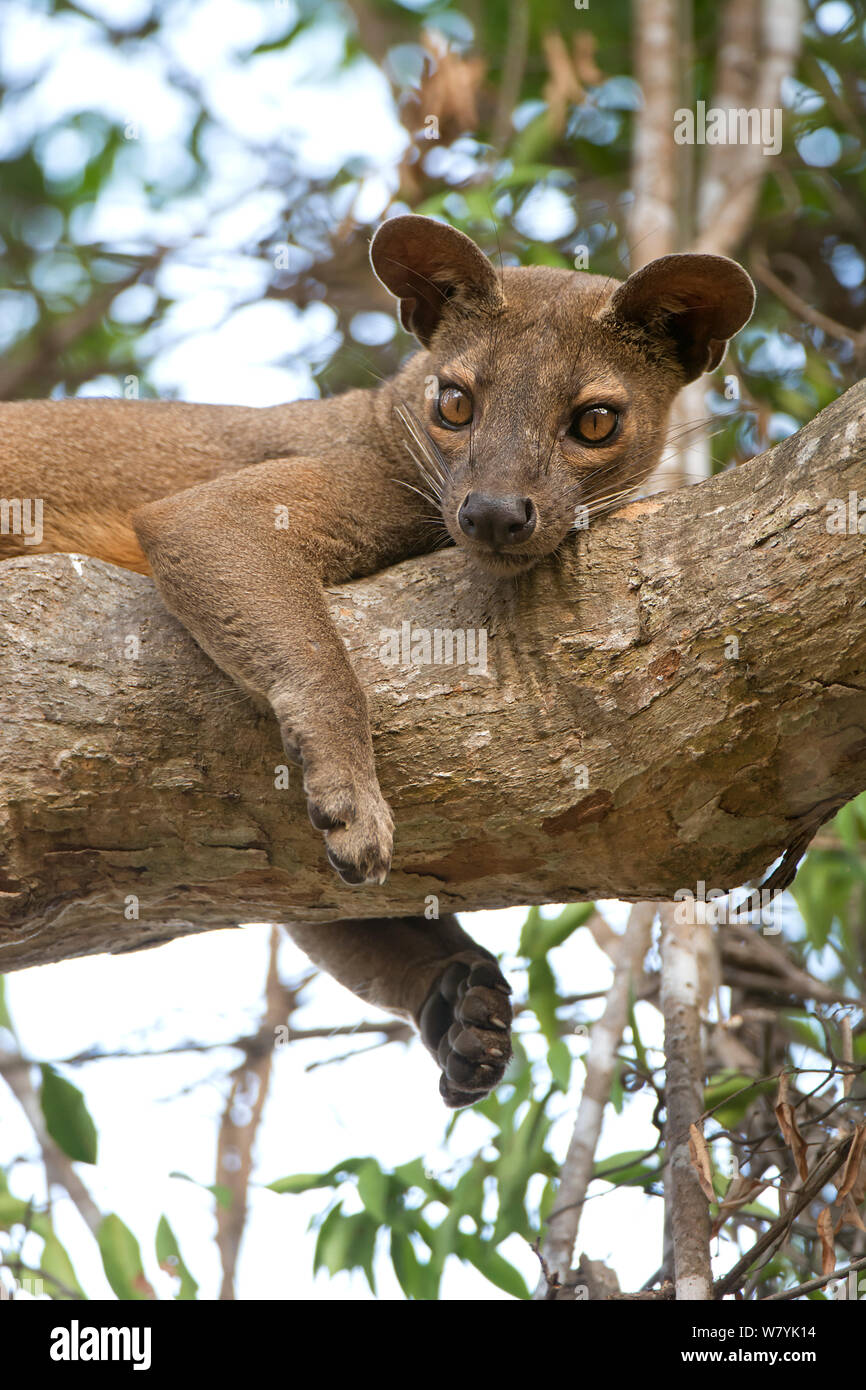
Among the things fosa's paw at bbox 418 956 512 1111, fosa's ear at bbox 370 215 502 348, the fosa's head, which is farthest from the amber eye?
fosa's paw at bbox 418 956 512 1111

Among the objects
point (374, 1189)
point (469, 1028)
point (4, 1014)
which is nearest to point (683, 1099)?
point (469, 1028)

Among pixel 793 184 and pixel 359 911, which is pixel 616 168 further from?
pixel 359 911

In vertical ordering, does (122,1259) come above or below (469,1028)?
below

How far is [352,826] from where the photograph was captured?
11.3 ft

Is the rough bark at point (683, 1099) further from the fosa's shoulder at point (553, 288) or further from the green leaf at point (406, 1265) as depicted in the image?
the fosa's shoulder at point (553, 288)

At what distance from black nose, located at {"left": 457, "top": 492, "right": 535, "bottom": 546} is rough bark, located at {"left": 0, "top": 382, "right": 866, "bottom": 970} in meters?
0.14

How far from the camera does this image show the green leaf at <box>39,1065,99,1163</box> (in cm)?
515

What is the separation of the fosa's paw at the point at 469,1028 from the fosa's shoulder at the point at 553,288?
2.35 metres

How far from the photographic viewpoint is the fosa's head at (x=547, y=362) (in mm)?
4176

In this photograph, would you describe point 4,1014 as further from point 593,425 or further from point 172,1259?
point 593,425

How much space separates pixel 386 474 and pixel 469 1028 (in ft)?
6.25

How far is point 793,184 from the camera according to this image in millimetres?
8031

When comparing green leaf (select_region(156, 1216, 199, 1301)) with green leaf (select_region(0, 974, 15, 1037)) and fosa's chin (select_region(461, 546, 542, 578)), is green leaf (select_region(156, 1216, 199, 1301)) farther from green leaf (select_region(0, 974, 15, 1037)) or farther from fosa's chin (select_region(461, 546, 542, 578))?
fosa's chin (select_region(461, 546, 542, 578))
